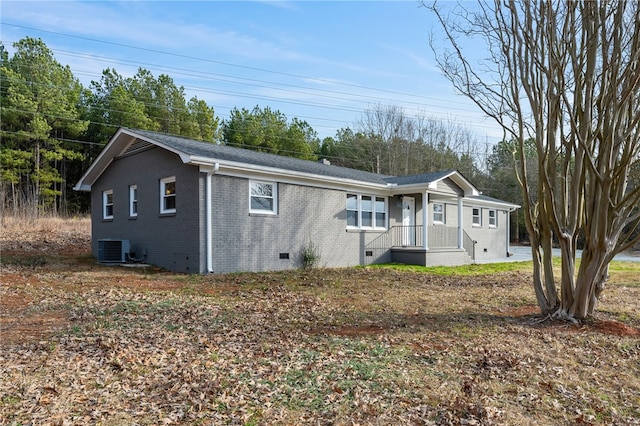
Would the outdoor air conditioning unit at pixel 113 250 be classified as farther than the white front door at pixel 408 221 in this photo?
No

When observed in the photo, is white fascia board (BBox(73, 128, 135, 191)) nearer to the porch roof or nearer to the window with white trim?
the porch roof

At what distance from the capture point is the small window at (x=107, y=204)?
1614 cm

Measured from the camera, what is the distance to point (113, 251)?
45.2 feet

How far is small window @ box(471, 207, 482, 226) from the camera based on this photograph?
22297 mm

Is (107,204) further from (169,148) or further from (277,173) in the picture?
(277,173)

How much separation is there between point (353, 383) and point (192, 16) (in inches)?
458

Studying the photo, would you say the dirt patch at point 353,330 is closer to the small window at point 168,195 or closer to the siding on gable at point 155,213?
the siding on gable at point 155,213

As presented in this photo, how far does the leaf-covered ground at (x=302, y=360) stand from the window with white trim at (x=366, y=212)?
23.4 ft

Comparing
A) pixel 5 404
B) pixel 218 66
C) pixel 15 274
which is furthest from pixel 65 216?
pixel 5 404

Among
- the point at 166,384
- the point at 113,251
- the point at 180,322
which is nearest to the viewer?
the point at 166,384

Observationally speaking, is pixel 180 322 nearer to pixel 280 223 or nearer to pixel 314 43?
pixel 280 223

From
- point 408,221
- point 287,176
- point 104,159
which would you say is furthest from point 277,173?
point 408,221

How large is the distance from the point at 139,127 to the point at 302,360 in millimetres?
30186

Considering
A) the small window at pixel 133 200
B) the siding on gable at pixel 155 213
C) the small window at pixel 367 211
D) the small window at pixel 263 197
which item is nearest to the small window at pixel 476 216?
the small window at pixel 367 211
